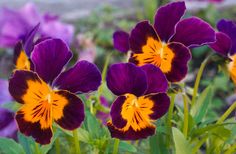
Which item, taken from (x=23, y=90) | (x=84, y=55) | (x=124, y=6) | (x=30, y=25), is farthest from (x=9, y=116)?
(x=124, y=6)

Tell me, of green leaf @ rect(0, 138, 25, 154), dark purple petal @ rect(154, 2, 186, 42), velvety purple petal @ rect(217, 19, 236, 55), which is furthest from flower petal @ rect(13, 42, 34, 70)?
velvety purple petal @ rect(217, 19, 236, 55)

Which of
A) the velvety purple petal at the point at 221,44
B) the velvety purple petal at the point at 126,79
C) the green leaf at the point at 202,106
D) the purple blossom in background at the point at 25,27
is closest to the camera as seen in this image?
the velvety purple petal at the point at 126,79

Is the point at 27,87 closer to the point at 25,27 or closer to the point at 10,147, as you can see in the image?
the point at 10,147

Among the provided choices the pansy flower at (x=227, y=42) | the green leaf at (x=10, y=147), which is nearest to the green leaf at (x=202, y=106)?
the pansy flower at (x=227, y=42)

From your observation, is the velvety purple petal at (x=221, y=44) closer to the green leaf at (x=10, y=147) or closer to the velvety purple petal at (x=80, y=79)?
the velvety purple petal at (x=80, y=79)

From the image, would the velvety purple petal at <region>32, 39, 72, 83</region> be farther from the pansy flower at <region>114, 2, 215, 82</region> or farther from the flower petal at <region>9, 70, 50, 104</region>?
the pansy flower at <region>114, 2, 215, 82</region>

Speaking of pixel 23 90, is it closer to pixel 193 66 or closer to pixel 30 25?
pixel 30 25
